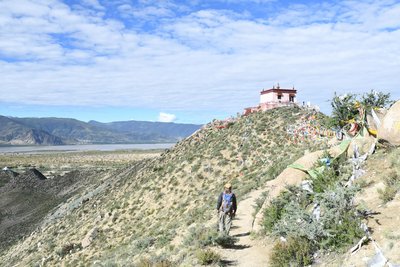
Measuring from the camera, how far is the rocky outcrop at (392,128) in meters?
13.8

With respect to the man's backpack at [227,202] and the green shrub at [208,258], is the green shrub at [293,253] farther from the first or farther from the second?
the man's backpack at [227,202]

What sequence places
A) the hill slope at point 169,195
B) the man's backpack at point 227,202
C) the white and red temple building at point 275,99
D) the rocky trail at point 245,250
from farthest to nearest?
the white and red temple building at point 275,99
the hill slope at point 169,195
the man's backpack at point 227,202
the rocky trail at point 245,250

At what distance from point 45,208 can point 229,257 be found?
39281mm

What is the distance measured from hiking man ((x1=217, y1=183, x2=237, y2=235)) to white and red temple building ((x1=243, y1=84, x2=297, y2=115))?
31.2 m

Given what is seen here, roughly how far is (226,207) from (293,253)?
370 centimetres

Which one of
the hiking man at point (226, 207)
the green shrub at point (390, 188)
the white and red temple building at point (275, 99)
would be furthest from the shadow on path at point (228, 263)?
the white and red temple building at point (275, 99)

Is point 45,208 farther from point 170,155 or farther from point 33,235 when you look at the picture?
point 170,155

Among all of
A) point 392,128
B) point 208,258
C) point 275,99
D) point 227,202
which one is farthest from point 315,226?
point 275,99

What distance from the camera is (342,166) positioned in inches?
567

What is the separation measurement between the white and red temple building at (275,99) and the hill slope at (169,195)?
2.28 meters

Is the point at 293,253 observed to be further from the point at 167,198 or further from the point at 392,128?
the point at 167,198

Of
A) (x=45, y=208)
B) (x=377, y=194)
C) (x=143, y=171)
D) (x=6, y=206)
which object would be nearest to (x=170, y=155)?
(x=143, y=171)

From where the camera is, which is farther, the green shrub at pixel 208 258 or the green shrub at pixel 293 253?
the green shrub at pixel 208 258

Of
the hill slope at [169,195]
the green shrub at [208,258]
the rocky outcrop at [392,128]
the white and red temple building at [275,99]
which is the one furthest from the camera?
the white and red temple building at [275,99]
